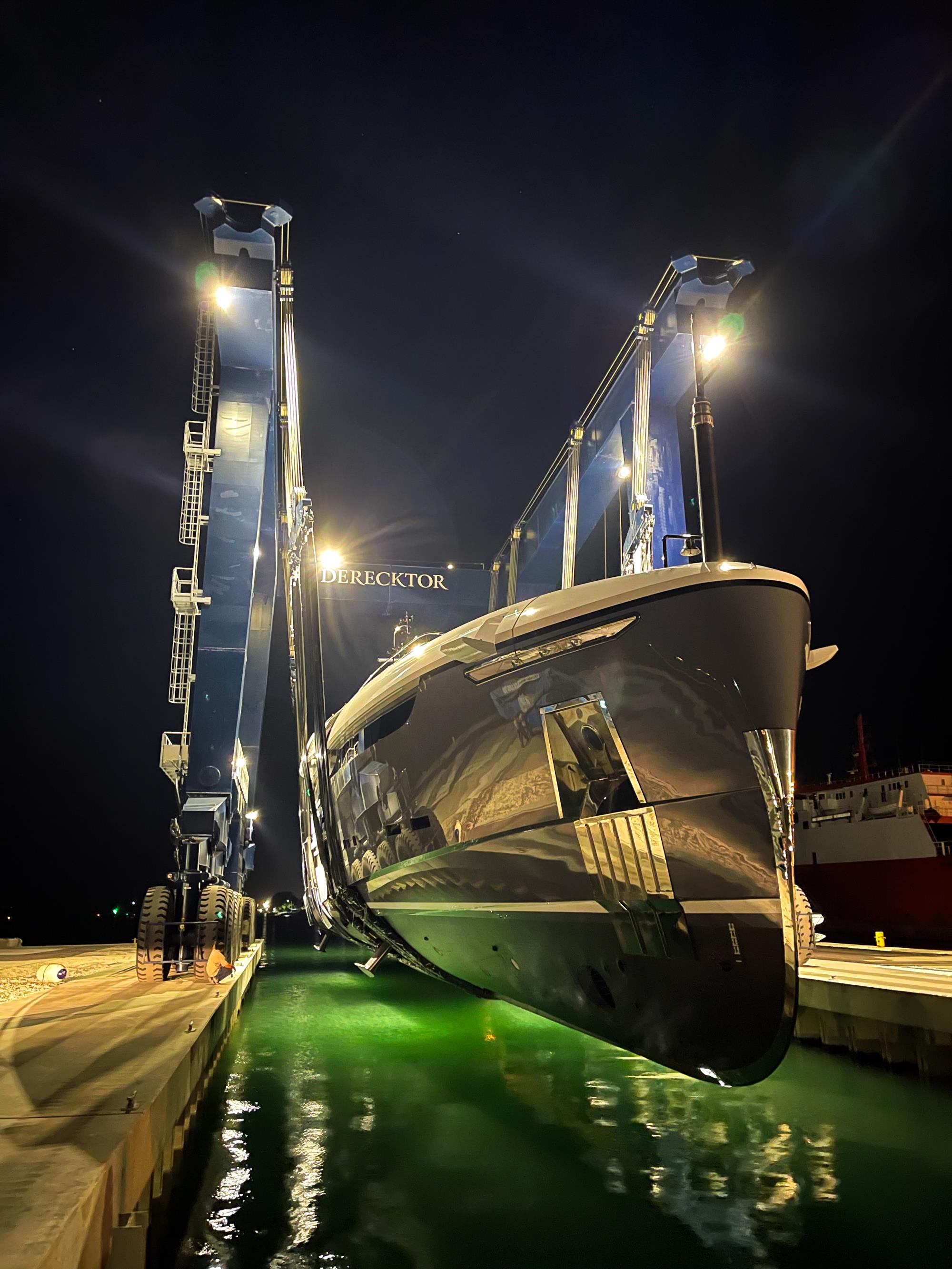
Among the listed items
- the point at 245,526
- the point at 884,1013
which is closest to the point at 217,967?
the point at 245,526

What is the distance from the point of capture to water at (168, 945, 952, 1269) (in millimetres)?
4418

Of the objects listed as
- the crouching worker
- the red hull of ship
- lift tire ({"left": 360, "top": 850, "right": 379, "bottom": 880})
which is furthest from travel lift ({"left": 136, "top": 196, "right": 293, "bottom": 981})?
the red hull of ship

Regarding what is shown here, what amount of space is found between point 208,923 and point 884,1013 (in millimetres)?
8322

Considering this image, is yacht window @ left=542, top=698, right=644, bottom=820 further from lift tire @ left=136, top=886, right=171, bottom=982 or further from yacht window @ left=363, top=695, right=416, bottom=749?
lift tire @ left=136, top=886, right=171, bottom=982

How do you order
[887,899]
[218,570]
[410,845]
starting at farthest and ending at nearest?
[887,899] → [218,570] → [410,845]

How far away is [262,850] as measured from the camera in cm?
3453

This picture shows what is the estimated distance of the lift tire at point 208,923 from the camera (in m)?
11.5

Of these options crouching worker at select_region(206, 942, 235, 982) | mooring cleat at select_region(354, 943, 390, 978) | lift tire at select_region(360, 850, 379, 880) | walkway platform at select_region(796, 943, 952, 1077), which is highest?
lift tire at select_region(360, 850, 379, 880)

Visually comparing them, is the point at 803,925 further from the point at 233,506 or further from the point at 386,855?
the point at 233,506

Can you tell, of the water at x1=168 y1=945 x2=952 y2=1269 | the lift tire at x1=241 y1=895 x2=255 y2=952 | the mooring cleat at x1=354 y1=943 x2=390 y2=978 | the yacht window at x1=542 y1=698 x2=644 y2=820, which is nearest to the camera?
the water at x1=168 y1=945 x2=952 y2=1269

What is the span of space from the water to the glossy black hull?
80 centimetres

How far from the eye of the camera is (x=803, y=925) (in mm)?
5863

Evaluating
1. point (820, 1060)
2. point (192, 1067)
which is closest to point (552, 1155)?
point (192, 1067)

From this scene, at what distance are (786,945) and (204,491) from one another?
1120 centimetres
